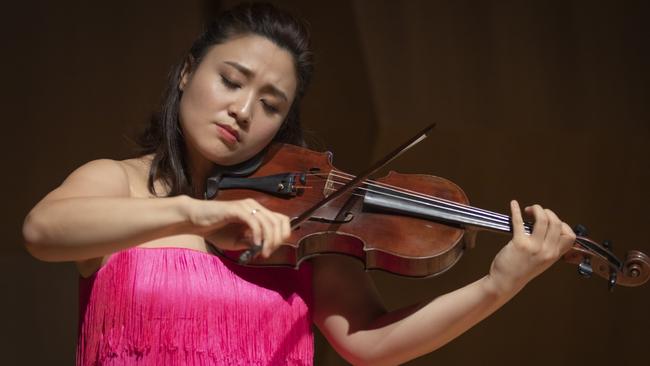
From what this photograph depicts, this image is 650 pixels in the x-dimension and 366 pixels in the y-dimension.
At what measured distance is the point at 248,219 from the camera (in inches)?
48.4

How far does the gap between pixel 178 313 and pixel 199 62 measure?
0.47 m

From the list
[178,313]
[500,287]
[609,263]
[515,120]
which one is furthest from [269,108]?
[515,120]

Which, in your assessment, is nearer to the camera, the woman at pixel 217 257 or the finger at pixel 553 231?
the woman at pixel 217 257

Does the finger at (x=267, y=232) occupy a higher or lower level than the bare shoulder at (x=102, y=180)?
lower

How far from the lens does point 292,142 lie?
1769 mm

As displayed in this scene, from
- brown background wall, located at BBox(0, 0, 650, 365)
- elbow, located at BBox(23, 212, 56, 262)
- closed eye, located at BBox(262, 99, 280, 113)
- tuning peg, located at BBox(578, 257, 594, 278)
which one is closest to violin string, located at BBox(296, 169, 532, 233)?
tuning peg, located at BBox(578, 257, 594, 278)

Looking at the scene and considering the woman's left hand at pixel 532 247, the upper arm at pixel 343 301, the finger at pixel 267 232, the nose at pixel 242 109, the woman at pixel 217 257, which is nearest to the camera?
the finger at pixel 267 232

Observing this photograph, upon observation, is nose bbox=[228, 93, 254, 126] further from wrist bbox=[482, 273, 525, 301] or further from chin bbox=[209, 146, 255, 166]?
wrist bbox=[482, 273, 525, 301]

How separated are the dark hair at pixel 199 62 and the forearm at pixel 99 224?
295 mm

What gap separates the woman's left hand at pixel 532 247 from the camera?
145 centimetres

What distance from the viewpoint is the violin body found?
4.80ft

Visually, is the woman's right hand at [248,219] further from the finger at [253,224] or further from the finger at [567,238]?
the finger at [567,238]

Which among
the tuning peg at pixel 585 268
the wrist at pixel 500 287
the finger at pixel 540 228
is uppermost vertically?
the finger at pixel 540 228

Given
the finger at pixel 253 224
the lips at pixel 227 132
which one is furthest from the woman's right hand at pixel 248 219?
the lips at pixel 227 132
